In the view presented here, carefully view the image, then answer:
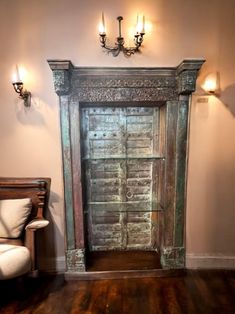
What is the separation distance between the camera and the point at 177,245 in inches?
90.5

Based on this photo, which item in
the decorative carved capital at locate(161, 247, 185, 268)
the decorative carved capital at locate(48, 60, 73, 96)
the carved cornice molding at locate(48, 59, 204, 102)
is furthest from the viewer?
the decorative carved capital at locate(161, 247, 185, 268)

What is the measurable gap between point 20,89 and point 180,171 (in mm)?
1734

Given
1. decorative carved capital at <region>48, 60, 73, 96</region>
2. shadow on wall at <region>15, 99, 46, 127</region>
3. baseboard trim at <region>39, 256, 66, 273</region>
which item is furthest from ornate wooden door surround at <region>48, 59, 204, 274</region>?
shadow on wall at <region>15, 99, 46, 127</region>

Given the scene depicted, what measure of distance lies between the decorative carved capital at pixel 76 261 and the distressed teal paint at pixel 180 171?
0.98m

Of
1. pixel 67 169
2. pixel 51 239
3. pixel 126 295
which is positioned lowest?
pixel 126 295

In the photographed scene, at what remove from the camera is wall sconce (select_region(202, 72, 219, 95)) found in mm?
2133

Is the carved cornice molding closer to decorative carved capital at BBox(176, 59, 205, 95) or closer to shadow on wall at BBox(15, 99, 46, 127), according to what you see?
decorative carved capital at BBox(176, 59, 205, 95)

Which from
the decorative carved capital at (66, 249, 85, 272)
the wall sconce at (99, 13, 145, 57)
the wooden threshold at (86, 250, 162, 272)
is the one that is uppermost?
the wall sconce at (99, 13, 145, 57)

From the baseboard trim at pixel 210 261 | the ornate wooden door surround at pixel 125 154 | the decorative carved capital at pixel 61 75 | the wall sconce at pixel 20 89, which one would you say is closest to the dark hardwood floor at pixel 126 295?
the baseboard trim at pixel 210 261

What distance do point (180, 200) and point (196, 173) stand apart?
0.32m

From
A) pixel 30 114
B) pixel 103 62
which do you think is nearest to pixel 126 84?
pixel 103 62

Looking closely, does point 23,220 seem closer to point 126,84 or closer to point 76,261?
point 76,261

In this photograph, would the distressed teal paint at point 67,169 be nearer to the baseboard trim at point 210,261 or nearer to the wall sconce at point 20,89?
the wall sconce at point 20,89

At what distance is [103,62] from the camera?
2.12m
